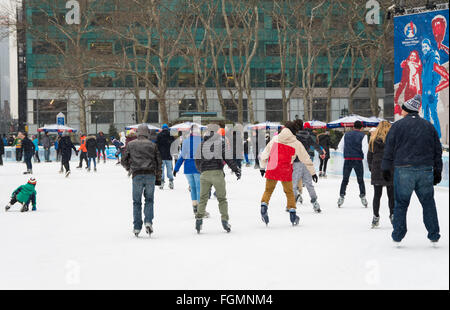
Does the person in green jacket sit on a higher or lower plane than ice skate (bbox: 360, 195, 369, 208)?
higher

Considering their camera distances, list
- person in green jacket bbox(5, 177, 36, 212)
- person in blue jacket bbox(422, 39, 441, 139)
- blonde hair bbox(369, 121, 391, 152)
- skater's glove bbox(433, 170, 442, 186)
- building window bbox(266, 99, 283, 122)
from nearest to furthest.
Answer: skater's glove bbox(433, 170, 442, 186)
blonde hair bbox(369, 121, 391, 152)
person in blue jacket bbox(422, 39, 441, 139)
person in green jacket bbox(5, 177, 36, 212)
building window bbox(266, 99, 283, 122)

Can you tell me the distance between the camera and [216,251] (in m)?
8.44

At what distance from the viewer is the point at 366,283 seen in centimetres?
632

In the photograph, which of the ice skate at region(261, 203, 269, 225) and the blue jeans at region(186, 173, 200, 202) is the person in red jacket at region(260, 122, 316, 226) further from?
the blue jeans at region(186, 173, 200, 202)

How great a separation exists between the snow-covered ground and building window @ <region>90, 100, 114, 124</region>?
2318 inches

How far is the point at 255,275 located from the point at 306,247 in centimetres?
197

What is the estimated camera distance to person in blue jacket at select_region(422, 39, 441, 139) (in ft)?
40.7

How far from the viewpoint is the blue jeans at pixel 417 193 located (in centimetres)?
805

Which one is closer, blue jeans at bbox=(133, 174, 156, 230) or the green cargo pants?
blue jeans at bbox=(133, 174, 156, 230)

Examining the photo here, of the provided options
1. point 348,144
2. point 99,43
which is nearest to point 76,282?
point 348,144

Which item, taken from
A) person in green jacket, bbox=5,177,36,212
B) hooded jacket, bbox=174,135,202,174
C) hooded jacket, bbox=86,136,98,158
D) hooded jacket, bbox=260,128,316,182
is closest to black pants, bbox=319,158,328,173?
hooded jacket, bbox=86,136,98,158

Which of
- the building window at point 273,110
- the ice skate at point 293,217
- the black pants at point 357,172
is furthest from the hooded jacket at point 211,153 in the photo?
the building window at point 273,110

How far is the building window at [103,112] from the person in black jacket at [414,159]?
2587 inches

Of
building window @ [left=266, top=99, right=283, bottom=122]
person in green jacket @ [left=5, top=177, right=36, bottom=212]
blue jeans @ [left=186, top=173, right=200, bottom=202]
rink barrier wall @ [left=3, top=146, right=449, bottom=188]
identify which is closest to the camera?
blue jeans @ [left=186, top=173, right=200, bottom=202]
